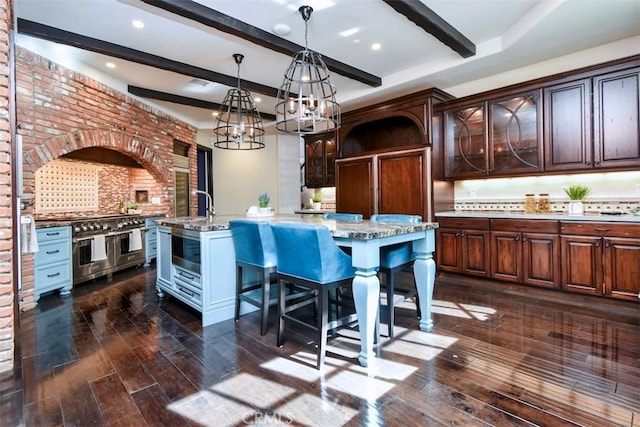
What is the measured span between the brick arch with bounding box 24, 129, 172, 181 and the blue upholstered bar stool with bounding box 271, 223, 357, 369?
10.3ft

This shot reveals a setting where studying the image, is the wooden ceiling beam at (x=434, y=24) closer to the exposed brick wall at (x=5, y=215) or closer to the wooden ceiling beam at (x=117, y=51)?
the wooden ceiling beam at (x=117, y=51)

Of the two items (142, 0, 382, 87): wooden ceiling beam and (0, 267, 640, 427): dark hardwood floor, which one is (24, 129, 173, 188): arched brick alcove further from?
(142, 0, 382, 87): wooden ceiling beam

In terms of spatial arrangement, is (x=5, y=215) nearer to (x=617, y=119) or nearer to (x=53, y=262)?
(x=53, y=262)

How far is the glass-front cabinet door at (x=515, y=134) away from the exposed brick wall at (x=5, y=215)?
4741mm

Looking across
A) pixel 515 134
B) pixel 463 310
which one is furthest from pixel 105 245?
pixel 515 134

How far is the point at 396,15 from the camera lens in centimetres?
324

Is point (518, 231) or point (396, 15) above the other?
point (396, 15)

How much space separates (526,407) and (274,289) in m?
2.16

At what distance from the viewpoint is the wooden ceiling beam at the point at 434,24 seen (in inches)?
116

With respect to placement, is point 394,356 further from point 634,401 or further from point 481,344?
point 634,401

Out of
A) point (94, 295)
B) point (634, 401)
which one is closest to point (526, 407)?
point (634, 401)

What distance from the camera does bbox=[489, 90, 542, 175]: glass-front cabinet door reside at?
3822mm

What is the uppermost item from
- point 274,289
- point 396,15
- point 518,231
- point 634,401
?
point 396,15

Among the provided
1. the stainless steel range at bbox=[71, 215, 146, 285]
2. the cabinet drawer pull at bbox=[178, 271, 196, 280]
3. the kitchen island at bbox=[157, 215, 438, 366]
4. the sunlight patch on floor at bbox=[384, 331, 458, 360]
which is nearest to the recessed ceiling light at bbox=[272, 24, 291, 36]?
the kitchen island at bbox=[157, 215, 438, 366]
